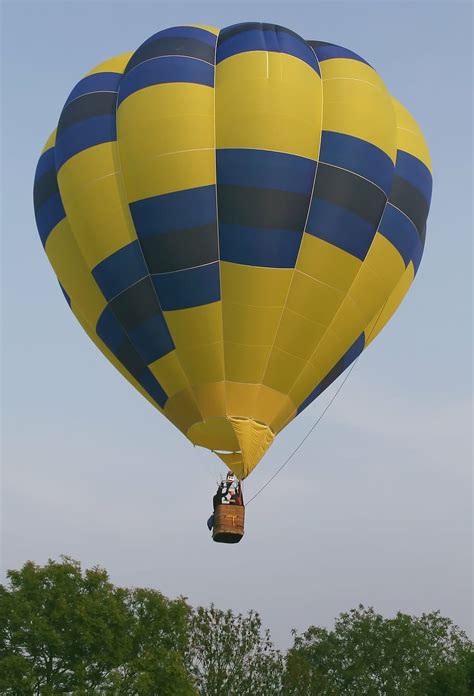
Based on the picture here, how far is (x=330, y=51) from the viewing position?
65.8ft

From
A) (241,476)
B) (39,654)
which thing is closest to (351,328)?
(241,476)

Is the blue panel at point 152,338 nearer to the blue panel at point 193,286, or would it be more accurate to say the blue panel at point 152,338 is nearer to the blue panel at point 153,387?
the blue panel at point 153,387

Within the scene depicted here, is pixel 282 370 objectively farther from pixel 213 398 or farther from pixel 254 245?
pixel 254 245

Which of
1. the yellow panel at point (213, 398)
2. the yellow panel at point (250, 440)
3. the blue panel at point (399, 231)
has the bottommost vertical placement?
the yellow panel at point (250, 440)

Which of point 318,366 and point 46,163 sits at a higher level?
point 46,163

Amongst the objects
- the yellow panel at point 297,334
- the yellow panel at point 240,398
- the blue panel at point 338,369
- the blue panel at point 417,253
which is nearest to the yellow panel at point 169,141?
the yellow panel at point 297,334

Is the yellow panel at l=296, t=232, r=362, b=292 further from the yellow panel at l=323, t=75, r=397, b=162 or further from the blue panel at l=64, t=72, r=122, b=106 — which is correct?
the blue panel at l=64, t=72, r=122, b=106

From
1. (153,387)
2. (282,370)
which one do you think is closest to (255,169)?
(282,370)

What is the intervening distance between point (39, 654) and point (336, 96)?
18740 millimetres

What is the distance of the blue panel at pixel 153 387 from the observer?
1908 cm

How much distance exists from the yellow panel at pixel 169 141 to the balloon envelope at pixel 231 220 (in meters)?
0.02

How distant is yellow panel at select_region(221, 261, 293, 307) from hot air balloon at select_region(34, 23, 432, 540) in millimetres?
24

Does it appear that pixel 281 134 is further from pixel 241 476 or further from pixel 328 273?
pixel 241 476

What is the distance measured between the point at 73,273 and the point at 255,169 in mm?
4246
